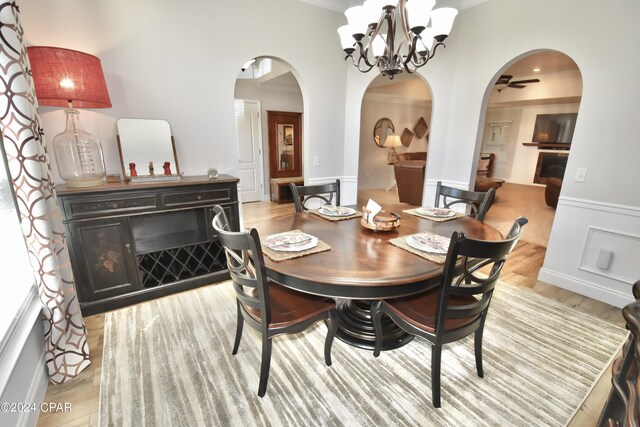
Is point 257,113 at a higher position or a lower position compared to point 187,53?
lower

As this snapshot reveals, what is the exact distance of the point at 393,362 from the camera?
1.75 meters

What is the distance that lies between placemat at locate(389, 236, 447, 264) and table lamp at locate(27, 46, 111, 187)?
7.30 ft

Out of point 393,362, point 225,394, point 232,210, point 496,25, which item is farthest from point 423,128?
point 225,394

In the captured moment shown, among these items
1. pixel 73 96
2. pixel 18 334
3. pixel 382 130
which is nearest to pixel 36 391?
pixel 18 334

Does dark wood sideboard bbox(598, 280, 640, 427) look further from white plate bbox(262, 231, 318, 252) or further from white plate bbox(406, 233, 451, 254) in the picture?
white plate bbox(262, 231, 318, 252)

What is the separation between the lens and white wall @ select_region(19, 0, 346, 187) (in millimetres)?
2137

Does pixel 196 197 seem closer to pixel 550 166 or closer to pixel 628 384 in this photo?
pixel 628 384

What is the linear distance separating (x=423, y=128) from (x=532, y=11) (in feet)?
19.7

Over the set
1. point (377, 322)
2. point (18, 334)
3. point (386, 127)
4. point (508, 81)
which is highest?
point (508, 81)

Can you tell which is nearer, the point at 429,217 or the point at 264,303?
the point at 264,303

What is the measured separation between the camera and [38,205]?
4.73 feet

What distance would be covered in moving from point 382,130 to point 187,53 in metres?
5.91

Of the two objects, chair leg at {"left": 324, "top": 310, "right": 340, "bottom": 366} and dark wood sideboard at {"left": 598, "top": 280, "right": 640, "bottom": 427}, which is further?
chair leg at {"left": 324, "top": 310, "right": 340, "bottom": 366}

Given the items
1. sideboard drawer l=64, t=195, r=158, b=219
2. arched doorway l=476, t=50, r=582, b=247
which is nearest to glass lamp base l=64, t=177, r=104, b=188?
sideboard drawer l=64, t=195, r=158, b=219
